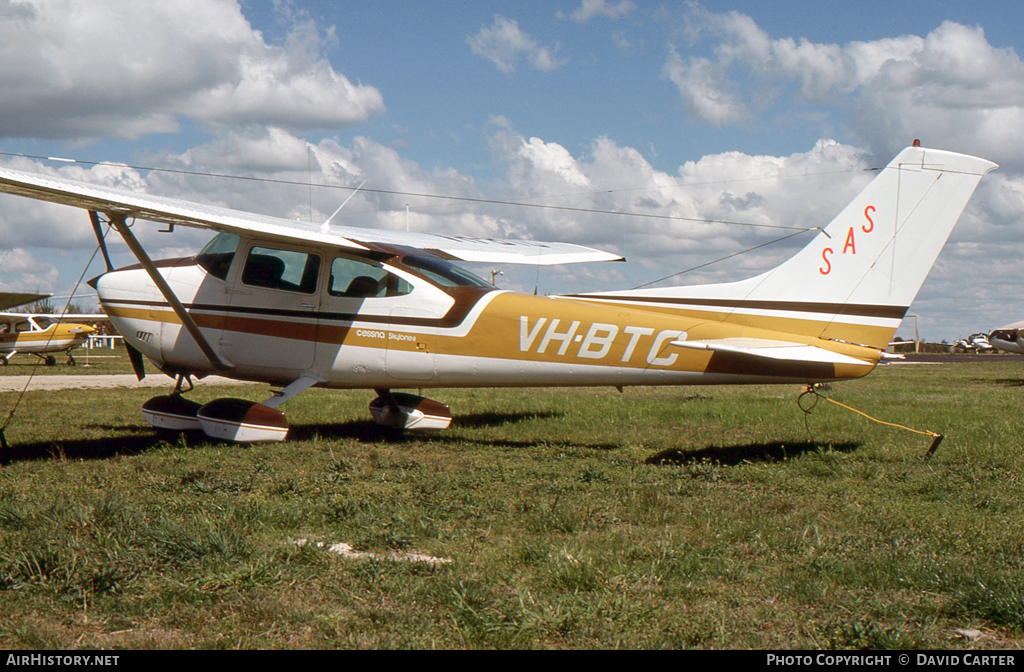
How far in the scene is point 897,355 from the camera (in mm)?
7047

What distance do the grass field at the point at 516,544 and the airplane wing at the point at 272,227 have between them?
2300 millimetres

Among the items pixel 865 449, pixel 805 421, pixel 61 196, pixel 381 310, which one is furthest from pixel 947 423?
pixel 61 196

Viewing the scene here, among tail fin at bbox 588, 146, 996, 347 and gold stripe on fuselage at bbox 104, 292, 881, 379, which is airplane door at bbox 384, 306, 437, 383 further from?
tail fin at bbox 588, 146, 996, 347

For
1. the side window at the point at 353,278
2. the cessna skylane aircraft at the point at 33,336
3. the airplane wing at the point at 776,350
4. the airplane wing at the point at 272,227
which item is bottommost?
the cessna skylane aircraft at the point at 33,336

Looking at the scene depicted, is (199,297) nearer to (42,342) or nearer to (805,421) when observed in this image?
(805,421)

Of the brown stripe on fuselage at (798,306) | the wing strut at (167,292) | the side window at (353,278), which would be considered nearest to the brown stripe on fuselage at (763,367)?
the brown stripe on fuselage at (798,306)

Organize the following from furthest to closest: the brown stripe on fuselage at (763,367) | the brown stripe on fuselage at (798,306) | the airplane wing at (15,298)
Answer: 1. the airplane wing at (15,298)
2. the brown stripe on fuselage at (798,306)
3. the brown stripe on fuselage at (763,367)

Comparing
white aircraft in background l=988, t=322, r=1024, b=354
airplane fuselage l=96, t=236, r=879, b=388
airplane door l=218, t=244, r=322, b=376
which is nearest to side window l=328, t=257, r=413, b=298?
airplane fuselage l=96, t=236, r=879, b=388

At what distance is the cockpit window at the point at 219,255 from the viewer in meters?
8.82

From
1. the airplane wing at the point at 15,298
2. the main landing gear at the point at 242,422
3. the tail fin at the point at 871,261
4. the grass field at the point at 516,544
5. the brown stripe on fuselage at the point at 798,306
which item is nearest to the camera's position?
the grass field at the point at 516,544

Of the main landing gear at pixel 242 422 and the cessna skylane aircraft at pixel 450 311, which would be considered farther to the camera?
the main landing gear at pixel 242 422

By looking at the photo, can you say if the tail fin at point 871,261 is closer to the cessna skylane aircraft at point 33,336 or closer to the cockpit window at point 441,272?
the cockpit window at point 441,272

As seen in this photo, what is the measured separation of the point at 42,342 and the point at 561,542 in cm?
3089

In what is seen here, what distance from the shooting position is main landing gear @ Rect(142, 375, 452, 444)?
7.92 m
